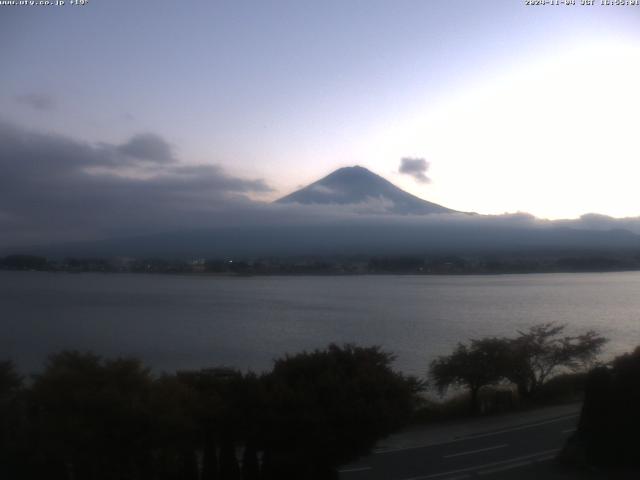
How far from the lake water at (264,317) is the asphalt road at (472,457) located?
4863mm

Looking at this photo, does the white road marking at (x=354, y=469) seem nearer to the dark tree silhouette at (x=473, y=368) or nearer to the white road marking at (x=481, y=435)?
the white road marking at (x=481, y=435)

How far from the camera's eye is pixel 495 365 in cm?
1489

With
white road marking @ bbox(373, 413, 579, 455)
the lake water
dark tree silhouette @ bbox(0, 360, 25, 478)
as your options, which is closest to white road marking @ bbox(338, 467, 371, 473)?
white road marking @ bbox(373, 413, 579, 455)

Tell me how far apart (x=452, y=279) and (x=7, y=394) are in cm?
5847

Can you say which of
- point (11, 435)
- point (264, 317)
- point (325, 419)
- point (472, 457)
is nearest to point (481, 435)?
point (472, 457)

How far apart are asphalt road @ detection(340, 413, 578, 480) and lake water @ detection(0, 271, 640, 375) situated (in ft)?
16.0

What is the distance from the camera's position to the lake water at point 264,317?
2005 cm

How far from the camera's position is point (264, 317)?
29.3 metres

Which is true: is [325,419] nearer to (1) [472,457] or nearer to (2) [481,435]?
(1) [472,457]

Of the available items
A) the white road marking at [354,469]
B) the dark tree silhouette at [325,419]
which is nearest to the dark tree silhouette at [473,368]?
the white road marking at [354,469]

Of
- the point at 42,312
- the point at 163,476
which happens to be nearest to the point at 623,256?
the point at 42,312

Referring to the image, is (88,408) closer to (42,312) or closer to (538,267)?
(42,312)

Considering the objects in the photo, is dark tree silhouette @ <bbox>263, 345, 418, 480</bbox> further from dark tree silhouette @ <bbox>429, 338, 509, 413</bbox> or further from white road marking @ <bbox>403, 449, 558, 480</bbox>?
dark tree silhouette @ <bbox>429, 338, 509, 413</bbox>

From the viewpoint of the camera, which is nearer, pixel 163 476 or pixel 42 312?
Result: pixel 163 476
